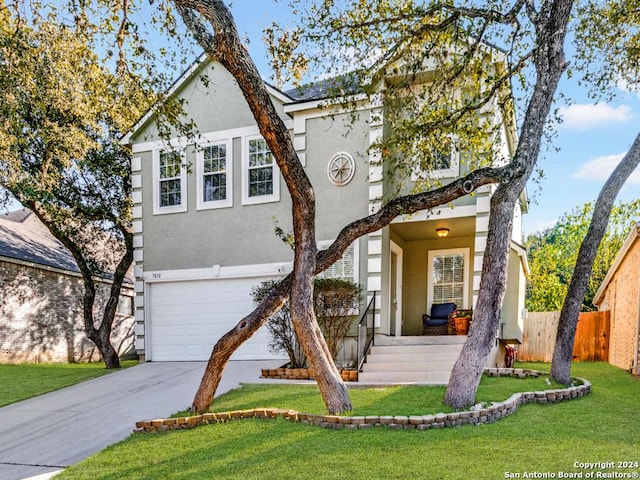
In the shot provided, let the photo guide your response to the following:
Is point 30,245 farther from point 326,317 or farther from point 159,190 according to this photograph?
point 326,317

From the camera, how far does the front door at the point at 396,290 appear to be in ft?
37.0

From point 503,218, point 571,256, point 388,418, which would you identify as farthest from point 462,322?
point 571,256

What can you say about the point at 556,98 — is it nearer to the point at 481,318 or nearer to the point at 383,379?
the point at 481,318

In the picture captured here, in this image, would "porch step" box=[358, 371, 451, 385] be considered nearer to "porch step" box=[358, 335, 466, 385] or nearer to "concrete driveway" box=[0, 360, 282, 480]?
"porch step" box=[358, 335, 466, 385]

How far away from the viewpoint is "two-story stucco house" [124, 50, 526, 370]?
10.2 metres

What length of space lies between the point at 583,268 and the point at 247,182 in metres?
7.29

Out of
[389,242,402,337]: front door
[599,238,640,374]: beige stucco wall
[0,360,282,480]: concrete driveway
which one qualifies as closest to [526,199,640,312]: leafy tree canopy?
[599,238,640,374]: beige stucco wall

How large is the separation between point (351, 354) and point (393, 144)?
175 inches

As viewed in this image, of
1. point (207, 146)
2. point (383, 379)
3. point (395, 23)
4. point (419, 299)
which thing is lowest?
point (383, 379)

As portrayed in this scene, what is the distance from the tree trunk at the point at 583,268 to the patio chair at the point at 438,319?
141 inches

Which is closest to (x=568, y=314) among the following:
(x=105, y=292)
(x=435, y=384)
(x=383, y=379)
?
(x=435, y=384)

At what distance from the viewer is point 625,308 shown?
40.2ft

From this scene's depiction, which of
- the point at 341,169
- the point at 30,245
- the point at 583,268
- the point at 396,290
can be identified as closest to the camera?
the point at 583,268

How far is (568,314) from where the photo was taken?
24.9 feet
